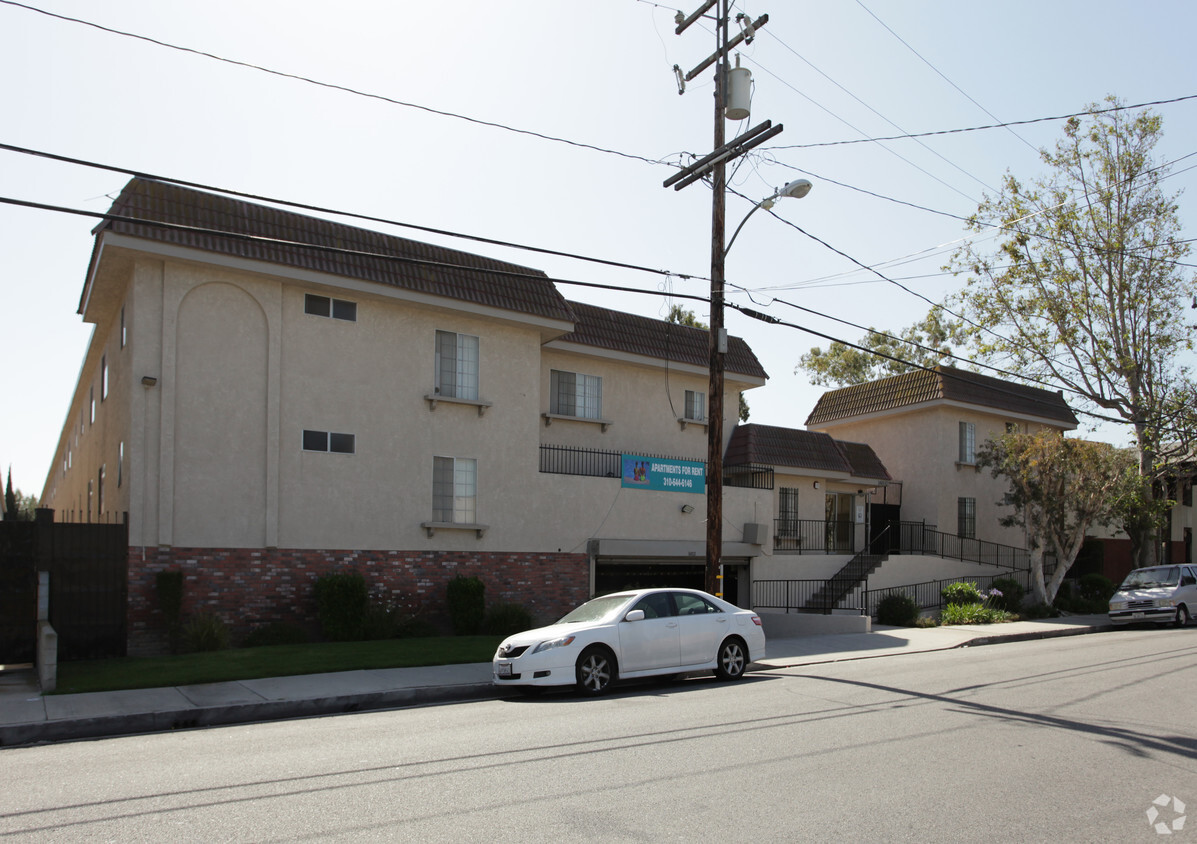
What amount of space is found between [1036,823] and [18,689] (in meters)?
12.5

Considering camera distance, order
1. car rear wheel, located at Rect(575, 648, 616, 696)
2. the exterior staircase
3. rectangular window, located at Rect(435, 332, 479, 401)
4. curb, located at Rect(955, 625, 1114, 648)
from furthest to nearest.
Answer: the exterior staircase, rectangular window, located at Rect(435, 332, 479, 401), curb, located at Rect(955, 625, 1114, 648), car rear wheel, located at Rect(575, 648, 616, 696)

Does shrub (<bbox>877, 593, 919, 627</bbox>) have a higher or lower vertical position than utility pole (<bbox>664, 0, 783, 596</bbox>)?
lower

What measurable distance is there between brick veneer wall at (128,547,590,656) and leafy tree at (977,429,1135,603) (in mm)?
13781

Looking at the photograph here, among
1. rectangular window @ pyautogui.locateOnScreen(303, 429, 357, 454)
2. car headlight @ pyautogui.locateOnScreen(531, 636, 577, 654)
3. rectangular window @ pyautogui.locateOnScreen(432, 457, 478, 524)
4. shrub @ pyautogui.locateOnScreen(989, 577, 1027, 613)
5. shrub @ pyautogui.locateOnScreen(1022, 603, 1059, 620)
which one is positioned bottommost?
shrub @ pyautogui.locateOnScreen(1022, 603, 1059, 620)

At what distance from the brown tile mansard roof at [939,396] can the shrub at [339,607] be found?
2035 cm

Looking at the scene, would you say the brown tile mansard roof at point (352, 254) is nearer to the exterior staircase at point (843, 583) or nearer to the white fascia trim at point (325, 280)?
the white fascia trim at point (325, 280)

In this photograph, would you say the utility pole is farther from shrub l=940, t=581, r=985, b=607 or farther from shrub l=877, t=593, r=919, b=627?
shrub l=940, t=581, r=985, b=607

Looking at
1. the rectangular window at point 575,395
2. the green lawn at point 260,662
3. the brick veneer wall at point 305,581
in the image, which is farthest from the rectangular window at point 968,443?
the green lawn at point 260,662

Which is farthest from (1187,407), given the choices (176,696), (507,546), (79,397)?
(79,397)

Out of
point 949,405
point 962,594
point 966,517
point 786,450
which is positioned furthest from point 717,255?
point 966,517

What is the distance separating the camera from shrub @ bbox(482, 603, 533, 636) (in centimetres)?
1928

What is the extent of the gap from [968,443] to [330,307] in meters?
23.1

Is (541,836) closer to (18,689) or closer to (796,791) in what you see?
(796,791)

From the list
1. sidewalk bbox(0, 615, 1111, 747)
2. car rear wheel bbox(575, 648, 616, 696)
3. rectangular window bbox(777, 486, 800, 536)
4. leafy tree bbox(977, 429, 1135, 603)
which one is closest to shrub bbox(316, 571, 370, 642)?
sidewalk bbox(0, 615, 1111, 747)
